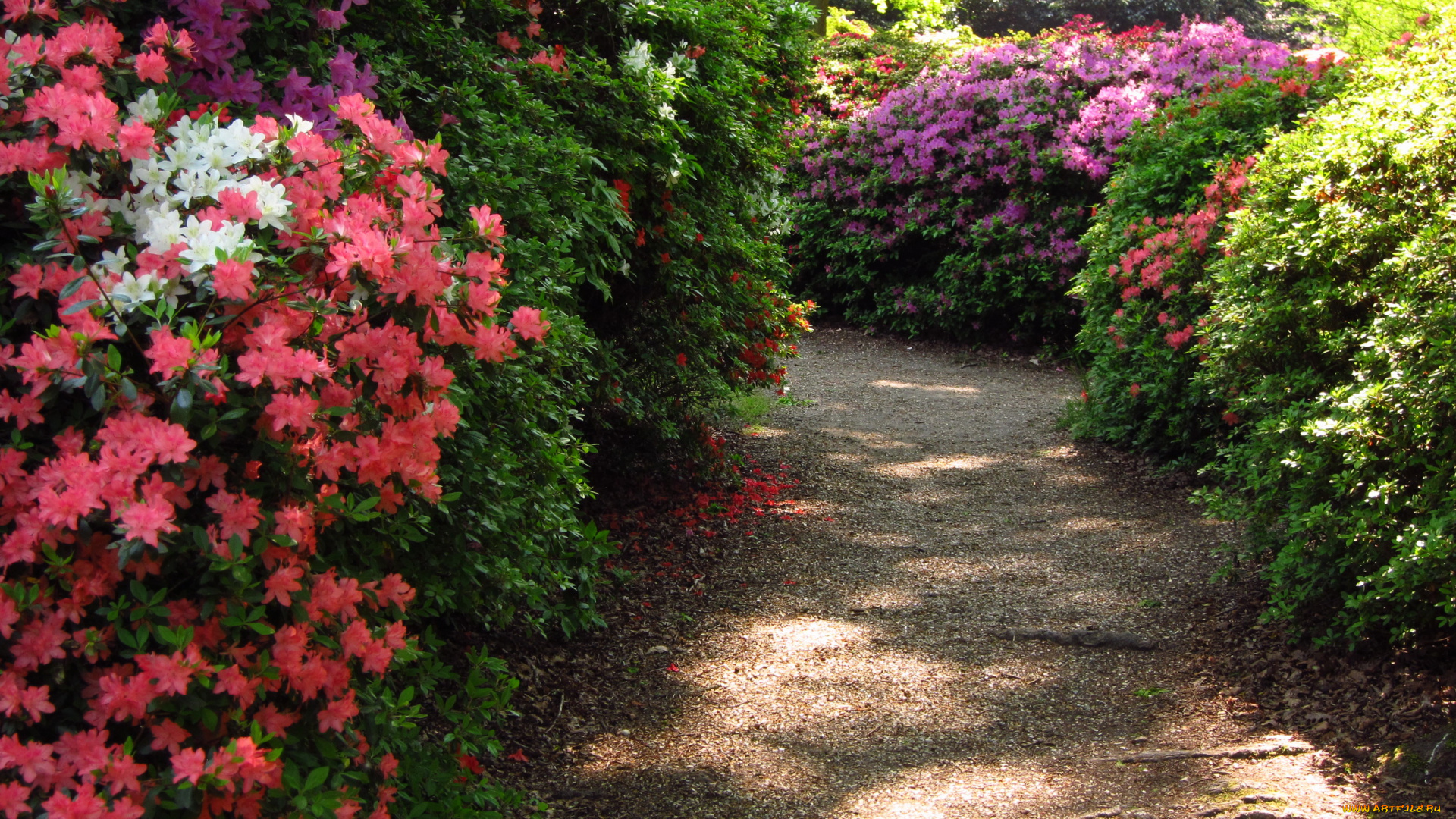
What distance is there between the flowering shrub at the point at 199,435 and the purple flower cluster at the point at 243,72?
384 millimetres

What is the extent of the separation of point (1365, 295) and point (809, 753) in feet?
8.03

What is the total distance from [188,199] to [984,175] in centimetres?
1009

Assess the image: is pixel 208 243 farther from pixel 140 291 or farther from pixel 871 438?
pixel 871 438

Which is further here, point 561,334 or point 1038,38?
point 1038,38

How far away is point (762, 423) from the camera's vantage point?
7.83 metres

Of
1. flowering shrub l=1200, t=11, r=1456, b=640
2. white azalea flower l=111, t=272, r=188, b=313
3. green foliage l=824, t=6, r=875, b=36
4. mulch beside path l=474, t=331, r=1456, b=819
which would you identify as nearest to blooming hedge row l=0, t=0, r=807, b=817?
white azalea flower l=111, t=272, r=188, b=313

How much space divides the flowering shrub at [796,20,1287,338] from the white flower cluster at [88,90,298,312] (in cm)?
928

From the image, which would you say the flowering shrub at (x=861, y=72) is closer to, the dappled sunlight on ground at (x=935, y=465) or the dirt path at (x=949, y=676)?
the dappled sunlight on ground at (x=935, y=465)

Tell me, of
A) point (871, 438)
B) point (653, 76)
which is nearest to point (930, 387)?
point (871, 438)

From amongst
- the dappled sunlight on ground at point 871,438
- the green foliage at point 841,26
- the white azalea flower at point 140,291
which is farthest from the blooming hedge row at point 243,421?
the green foliage at point 841,26

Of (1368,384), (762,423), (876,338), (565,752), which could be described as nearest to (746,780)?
(565,752)

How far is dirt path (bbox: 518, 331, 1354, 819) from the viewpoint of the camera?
3010 mm

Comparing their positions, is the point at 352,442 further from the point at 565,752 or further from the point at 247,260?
the point at 565,752

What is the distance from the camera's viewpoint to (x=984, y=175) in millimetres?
11070
